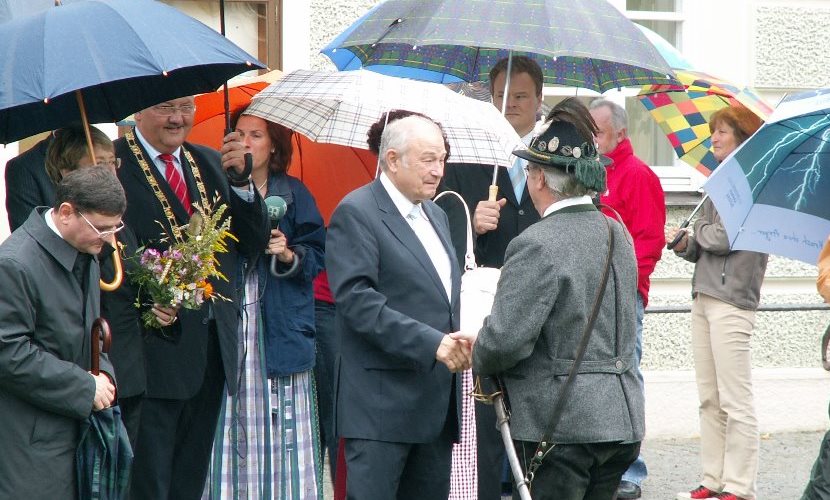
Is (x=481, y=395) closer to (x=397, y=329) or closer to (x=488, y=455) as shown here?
(x=397, y=329)

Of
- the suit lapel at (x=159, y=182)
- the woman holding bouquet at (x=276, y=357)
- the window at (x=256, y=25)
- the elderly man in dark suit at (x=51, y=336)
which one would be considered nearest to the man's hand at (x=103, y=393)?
the elderly man in dark suit at (x=51, y=336)

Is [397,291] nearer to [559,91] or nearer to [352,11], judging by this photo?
[352,11]

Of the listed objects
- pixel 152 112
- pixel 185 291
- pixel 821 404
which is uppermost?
pixel 152 112

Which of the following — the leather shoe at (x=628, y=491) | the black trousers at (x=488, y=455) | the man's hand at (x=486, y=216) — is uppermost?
the man's hand at (x=486, y=216)

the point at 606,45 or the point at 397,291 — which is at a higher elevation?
the point at 606,45

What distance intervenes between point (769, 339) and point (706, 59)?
191 centimetres

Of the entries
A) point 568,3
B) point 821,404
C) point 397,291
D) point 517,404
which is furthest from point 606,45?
point 821,404

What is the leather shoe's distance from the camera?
682 centimetres

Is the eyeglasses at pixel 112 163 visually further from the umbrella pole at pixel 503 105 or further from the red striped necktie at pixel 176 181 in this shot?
the umbrella pole at pixel 503 105

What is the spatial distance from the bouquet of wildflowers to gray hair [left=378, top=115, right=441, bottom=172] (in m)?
0.65

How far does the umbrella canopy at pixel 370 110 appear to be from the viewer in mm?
5449

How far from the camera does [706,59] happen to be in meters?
8.63

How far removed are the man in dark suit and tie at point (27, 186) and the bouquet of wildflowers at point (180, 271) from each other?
0.41m

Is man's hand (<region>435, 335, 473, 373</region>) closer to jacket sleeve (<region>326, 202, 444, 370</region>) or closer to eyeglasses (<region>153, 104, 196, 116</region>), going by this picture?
jacket sleeve (<region>326, 202, 444, 370</region>)
